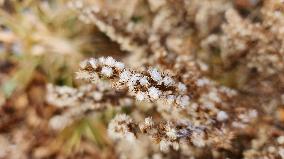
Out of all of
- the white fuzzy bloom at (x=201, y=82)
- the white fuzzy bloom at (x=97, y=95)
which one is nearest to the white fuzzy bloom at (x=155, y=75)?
the white fuzzy bloom at (x=201, y=82)

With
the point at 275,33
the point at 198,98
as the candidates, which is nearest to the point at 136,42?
the point at 198,98

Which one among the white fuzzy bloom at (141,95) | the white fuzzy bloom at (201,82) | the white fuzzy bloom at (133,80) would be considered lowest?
the white fuzzy bloom at (141,95)

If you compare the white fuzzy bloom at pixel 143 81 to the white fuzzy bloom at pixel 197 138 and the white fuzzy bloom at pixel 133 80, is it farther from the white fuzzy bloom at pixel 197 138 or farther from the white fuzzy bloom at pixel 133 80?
the white fuzzy bloom at pixel 197 138

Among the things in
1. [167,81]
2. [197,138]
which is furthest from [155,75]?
[197,138]

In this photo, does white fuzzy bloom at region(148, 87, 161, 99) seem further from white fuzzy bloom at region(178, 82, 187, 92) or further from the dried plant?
white fuzzy bloom at region(178, 82, 187, 92)

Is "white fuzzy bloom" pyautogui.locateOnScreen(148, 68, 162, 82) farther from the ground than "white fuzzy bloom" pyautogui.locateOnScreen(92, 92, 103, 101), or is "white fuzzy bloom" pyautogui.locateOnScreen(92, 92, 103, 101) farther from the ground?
"white fuzzy bloom" pyautogui.locateOnScreen(92, 92, 103, 101)

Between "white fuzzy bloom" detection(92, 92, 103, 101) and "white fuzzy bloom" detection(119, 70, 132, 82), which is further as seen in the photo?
"white fuzzy bloom" detection(92, 92, 103, 101)

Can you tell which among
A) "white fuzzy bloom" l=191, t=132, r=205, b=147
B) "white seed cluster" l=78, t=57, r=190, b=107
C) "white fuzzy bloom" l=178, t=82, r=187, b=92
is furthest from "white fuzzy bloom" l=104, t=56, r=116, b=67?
"white fuzzy bloom" l=191, t=132, r=205, b=147

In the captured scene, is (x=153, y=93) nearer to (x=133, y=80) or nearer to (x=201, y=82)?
(x=133, y=80)

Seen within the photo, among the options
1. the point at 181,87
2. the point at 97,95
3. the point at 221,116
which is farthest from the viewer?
the point at 97,95

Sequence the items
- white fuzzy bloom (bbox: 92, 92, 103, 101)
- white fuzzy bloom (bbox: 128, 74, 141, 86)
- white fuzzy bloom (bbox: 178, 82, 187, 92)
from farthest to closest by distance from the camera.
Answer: white fuzzy bloom (bbox: 92, 92, 103, 101) < white fuzzy bloom (bbox: 178, 82, 187, 92) < white fuzzy bloom (bbox: 128, 74, 141, 86)

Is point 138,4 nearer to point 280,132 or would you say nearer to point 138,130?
point 280,132
